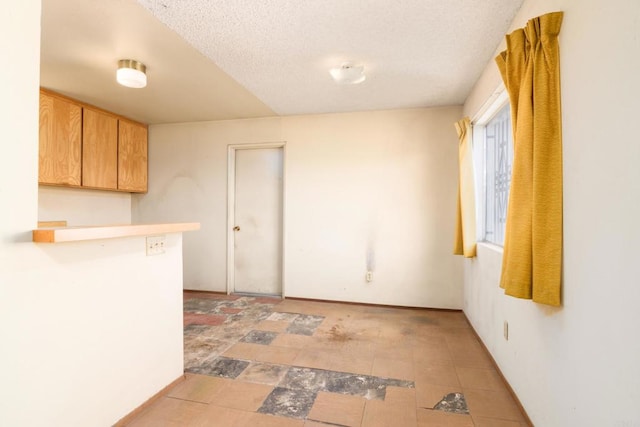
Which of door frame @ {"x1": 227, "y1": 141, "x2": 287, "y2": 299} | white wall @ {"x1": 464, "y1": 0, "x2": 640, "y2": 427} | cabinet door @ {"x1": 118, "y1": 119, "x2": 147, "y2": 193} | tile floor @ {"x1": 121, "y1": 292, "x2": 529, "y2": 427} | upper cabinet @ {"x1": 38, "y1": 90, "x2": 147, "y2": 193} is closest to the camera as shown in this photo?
white wall @ {"x1": 464, "y1": 0, "x2": 640, "y2": 427}

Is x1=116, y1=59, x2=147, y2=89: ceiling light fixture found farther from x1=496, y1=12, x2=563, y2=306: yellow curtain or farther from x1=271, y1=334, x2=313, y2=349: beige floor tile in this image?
x1=496, y1=12, x2=563, y2=306: yellow curtain

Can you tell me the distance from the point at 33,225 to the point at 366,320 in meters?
2.91

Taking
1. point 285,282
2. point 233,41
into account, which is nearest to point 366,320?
point 285,282

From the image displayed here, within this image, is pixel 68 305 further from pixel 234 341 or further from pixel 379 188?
pixel 379 188

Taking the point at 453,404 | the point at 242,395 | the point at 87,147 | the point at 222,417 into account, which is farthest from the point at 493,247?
the point at 87,147

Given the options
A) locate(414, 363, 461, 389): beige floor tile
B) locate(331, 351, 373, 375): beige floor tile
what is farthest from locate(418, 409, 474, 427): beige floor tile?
locate(331, 351, 373, 375): beige floor tile

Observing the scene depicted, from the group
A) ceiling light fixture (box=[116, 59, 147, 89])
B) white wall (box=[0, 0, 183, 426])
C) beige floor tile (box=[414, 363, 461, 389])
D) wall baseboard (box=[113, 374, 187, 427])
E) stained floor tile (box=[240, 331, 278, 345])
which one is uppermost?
ceiling light fixture (box=[116, 59, 147, 89])

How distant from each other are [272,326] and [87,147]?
9.52 ft

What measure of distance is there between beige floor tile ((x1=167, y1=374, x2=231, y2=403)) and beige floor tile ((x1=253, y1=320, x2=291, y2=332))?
0.95 m

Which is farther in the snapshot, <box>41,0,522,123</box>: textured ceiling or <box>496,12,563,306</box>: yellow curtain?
<box>41,0,522,123</box>: textured ceiling

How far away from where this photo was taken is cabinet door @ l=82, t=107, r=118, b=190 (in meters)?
3.55

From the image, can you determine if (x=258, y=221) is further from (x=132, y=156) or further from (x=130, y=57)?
(x=130, y=57)

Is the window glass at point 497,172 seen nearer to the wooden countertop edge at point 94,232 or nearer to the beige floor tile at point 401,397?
the beige floor tile at point 401,397

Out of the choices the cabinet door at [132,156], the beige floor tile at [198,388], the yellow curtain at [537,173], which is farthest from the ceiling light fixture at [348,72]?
the cabinet door at [132,156]
